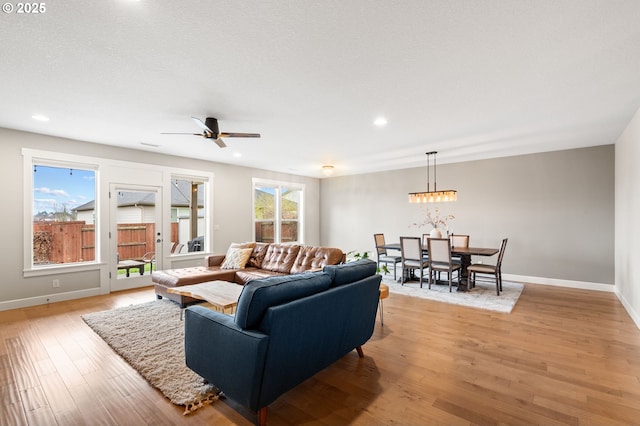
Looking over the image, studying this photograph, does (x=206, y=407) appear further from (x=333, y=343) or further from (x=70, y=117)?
(x=70, y=117)

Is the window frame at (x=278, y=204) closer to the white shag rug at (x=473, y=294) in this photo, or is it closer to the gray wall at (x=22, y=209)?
the gray wall at (x=22, y=209)

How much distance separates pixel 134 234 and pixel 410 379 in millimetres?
5453

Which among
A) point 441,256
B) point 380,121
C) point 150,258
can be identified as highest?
point 380,121

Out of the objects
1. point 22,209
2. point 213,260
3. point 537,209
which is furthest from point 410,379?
point 22,209

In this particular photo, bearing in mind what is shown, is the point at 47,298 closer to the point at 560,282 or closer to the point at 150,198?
the point at 150,198

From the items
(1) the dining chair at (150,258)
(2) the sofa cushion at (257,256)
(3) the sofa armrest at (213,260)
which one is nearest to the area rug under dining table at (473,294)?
(2) the sofa cushion at (257,256)

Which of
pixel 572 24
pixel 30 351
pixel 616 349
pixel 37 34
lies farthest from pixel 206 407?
pixel 616 349

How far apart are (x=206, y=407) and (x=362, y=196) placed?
7070 millimetres

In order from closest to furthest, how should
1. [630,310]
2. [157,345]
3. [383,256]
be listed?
[157,345] → [630,310] → [383,256]

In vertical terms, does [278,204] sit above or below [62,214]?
above

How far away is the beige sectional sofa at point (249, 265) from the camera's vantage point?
4484 mm

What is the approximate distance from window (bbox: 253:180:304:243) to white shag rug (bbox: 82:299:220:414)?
3762 millimetres

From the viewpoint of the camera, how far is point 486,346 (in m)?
3.05

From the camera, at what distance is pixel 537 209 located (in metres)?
5.89
